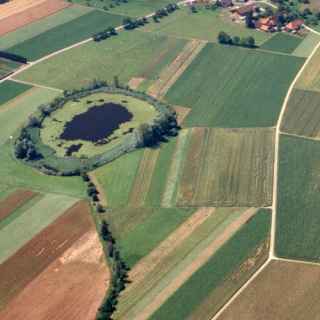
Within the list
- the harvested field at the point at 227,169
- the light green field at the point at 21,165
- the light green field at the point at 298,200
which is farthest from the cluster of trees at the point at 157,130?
the light green field at the point at 298,200

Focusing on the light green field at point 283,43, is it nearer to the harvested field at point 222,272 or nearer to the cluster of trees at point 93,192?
the harvested field at point 222,272

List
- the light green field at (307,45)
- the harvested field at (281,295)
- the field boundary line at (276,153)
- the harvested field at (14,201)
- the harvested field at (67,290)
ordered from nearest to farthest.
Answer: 1. the harvested field at (281,295)
2. the harvested field at (67,290)
3. the field boundary line at (276,153)
4. the harvested field at (14,201)
5. the light green field at (307,45)

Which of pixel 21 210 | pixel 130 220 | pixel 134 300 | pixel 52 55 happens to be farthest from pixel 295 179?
pixel 52 55

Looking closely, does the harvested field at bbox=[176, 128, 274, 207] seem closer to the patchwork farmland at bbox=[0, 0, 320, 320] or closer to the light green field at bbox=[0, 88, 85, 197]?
the patchwork farmland at bbox=[0, 0, 320, 320]

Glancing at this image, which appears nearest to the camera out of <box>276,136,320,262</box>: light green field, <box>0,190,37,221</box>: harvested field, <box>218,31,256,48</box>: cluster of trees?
<box>276,136,320,262</box>: light green field

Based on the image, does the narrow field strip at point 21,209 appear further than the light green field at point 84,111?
No

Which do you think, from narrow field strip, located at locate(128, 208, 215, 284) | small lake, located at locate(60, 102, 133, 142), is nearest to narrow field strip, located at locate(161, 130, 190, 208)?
narrow field strip, located at locate(128, 208, 215, 284)
